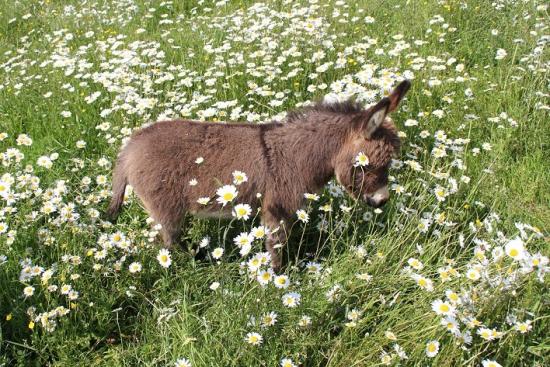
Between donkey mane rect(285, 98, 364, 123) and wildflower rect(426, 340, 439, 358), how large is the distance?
1.69 metres

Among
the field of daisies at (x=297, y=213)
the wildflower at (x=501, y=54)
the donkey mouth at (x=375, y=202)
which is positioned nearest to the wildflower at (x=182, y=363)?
the field of daisies at (x=297, y=213)

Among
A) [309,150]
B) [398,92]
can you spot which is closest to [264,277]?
[309,150]

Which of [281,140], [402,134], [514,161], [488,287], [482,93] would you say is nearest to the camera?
[488,287]

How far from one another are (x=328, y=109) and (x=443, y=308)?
1688mm

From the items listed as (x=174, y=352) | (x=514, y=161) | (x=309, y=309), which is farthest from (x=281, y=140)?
(x=514, y=161)

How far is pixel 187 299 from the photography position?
2.95 m

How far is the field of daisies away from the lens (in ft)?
8.18

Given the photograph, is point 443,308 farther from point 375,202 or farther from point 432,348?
point 375,202

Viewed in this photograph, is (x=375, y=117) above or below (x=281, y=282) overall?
above

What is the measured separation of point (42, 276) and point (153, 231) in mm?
696

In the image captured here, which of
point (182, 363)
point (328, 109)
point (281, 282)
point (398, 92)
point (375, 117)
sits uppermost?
point (398, 92)

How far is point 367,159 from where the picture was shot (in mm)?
3223

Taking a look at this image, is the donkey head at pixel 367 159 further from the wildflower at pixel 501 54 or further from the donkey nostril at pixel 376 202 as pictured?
the wildflower at pixel 501 54

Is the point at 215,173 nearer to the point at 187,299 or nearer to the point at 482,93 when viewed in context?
the point at 187,299
